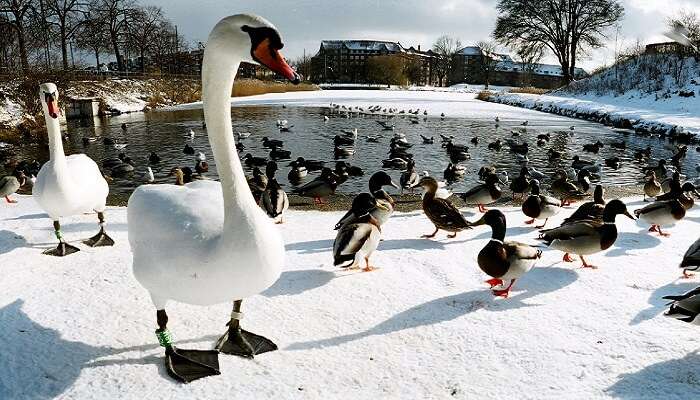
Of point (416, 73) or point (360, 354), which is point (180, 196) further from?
point (416, 73)

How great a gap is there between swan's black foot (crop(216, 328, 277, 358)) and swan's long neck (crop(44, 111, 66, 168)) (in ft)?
Answer: 11.3

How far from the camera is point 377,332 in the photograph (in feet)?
12.8

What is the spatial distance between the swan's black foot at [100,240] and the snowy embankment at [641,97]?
24.8 metres

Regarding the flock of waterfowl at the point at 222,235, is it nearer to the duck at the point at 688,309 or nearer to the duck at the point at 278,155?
the duck at the point at 688,309

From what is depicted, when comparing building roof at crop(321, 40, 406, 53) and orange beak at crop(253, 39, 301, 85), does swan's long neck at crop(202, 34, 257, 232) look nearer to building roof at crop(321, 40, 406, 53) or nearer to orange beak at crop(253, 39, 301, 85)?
orange beak at crop(253, 39, 301, 85)

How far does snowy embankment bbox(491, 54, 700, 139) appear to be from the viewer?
85.2 feet

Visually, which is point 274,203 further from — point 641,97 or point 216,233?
point 641,97

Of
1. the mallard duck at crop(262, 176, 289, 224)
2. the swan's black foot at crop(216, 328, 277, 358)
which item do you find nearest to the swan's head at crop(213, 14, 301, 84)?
the swan's black foot at crop(216, 328, 277, 358)

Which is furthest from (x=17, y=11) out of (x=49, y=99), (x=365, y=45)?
(x=365, y=45)

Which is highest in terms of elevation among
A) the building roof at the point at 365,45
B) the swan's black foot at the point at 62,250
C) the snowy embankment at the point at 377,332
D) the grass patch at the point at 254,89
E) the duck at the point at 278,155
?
the building roof at the point at 365,45

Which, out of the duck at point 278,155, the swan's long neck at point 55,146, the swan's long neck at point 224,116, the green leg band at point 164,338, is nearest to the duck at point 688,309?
the swan's long neck at point 224,116

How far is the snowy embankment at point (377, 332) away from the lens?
10.3 feet

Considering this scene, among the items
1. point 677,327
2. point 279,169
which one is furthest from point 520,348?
point 279,169

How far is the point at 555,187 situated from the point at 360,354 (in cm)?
708
